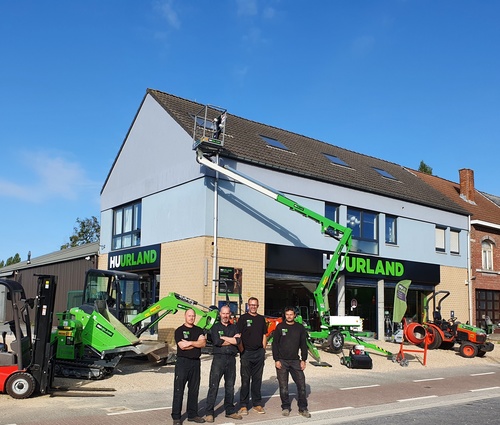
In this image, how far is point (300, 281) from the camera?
68.1ft

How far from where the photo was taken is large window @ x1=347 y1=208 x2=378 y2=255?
2288 centimetres

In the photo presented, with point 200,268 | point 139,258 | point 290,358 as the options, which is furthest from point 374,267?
point 290,358

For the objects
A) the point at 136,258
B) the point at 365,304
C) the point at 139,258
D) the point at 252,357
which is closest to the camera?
the point at 252,357

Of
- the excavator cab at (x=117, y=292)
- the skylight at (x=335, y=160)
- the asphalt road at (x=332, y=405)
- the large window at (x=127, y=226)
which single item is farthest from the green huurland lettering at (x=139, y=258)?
the skylight at (x=335, y=160)

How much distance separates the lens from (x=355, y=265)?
22.4m

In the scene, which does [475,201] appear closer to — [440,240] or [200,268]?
[440,240]

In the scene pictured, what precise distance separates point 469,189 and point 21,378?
2783 cm

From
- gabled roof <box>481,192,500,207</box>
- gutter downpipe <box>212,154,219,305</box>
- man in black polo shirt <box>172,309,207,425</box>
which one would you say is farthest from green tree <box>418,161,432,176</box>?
man in black polo shirt <box>172,309,207,425</box>

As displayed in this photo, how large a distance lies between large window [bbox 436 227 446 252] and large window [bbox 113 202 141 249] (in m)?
14.3

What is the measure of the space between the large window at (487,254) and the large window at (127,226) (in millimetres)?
18280

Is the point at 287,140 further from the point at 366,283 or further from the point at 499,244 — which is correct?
the point at 499,244

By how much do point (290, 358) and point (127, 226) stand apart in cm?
1546

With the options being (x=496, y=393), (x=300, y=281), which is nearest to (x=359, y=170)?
(x=300, y=281)

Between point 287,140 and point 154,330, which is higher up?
point 287,140
